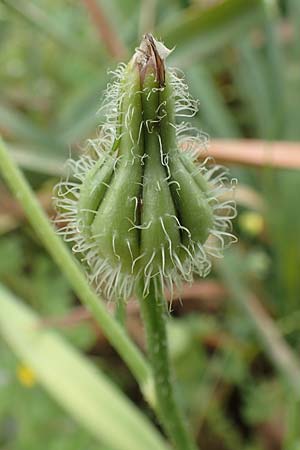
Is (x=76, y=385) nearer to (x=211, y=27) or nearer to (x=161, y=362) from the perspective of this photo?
(x=161, y=362)

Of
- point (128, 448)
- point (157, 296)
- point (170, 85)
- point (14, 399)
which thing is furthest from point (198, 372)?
point (170, 85)

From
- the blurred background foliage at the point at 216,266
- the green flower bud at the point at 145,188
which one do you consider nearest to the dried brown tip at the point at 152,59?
the green flower bud at the point at 145,188

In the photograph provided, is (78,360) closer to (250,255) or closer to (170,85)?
(250,255)

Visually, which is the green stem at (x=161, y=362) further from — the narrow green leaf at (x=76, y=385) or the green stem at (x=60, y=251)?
the narrow green leaf at (x=76, y=385)

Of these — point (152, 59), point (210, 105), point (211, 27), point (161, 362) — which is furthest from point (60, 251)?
point (210, 105)

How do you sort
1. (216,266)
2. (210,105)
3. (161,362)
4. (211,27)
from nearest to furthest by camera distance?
(161,362) → (211,27) → (216,266) → (210,105)
